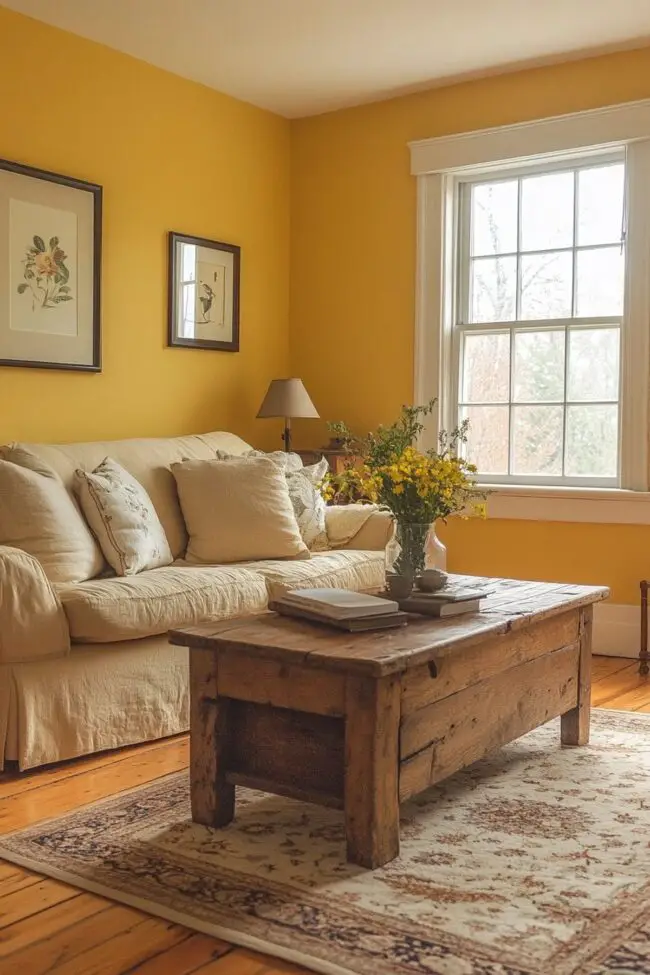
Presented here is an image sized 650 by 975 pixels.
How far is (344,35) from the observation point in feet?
15.0

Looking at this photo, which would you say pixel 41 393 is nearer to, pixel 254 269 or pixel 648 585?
pixel 254 269

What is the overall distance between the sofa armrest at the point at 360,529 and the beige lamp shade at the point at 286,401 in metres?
0.78

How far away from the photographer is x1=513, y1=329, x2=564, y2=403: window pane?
5.06 meters

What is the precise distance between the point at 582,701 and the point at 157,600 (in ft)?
4.56

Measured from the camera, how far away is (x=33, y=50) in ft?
14.3

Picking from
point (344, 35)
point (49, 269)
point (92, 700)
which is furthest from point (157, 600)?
point (344, 35)

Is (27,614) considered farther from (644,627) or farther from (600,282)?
(600,282)

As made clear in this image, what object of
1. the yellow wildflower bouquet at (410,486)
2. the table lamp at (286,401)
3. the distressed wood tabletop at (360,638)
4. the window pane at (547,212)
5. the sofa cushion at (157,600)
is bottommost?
the sofa cushion at (157,600)

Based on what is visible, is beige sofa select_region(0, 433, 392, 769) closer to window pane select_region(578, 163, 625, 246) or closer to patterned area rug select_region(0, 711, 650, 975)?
patterned area rug select_region(0, 711, 650, 975)

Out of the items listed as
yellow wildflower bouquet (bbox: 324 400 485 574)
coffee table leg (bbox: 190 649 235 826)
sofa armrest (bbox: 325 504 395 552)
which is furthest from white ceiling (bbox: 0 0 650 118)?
coffee table leg (bbox: 190 649 235 826)

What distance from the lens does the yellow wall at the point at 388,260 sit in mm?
4863

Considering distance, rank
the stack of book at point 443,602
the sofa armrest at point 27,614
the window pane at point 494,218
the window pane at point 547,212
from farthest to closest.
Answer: the window pane at point 494,218 < the window pane at point 547,212 < the sofa armrest at point 27,614 < the stack of book at point 443,602

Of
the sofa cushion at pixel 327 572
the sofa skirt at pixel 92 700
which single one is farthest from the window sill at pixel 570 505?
the sofa skirt at pixel 92 700

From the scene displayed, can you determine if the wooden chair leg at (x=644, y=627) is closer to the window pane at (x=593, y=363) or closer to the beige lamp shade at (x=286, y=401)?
the window pane at (x=593, y=363)
